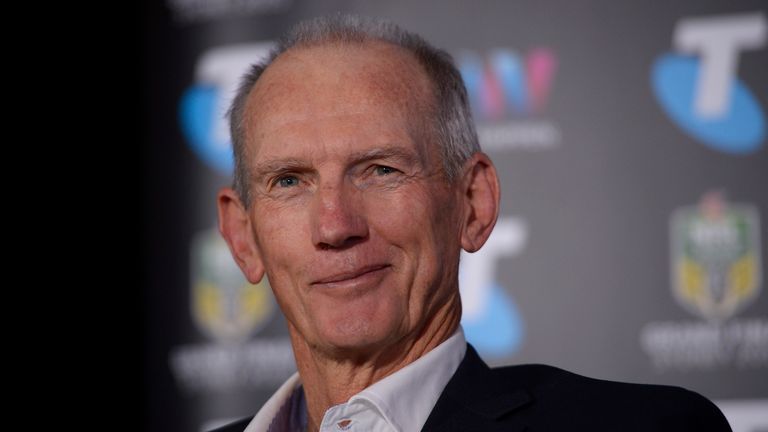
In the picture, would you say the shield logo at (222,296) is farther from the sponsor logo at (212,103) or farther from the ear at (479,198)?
the ear at (479,198)

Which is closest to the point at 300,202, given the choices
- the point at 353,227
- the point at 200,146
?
the point at 353,227

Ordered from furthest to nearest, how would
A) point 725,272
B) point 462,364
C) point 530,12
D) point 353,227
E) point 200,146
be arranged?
point 200,146
point 530,12
point 725,272
point 462,364
point 353,227

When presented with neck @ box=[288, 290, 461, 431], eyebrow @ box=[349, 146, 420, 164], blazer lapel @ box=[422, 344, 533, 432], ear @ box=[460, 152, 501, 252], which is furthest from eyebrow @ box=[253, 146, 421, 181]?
blazer lapel @ box=[422, 344, 533, 432]

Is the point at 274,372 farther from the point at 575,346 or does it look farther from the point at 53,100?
the point at 53,100

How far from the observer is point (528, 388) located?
2.10 m

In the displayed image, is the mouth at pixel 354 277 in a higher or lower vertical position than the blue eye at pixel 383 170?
lower

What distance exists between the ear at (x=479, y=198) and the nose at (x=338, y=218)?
0.92 feet

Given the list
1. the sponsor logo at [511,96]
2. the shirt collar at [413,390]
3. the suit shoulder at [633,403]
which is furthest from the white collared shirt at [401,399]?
the sponsor logo at [511,96]

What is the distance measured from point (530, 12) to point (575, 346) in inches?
43.0

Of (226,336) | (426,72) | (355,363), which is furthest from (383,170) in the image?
(226,336)

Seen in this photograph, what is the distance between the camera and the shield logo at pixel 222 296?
12.9 ft

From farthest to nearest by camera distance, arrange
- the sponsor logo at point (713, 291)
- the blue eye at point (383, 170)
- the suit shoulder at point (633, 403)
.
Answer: the sponsor logo at point (713, 291) → the blue eye at point (383, 170) → the suit shoulder at point (633, 403)

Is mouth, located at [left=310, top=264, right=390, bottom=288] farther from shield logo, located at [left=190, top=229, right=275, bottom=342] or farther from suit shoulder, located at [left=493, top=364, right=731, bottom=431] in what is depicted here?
shield logo, located at [left=190, top=229, right=275, bottom=342]

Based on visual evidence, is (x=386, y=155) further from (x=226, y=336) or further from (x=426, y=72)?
(x=226, y=336)
